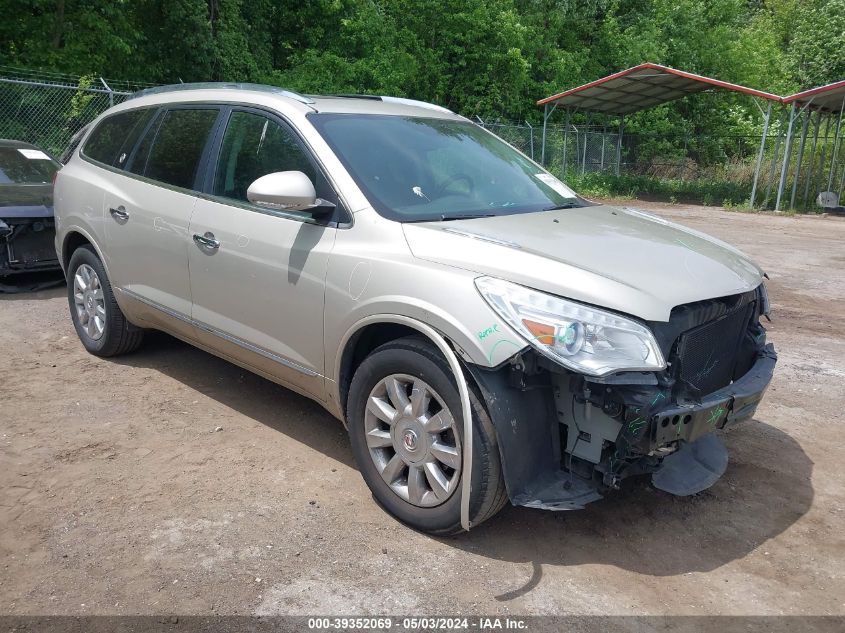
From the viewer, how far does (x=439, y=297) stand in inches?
122

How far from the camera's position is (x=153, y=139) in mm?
4941

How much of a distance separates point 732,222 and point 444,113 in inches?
591

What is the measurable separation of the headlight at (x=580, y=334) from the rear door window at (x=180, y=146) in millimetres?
2418

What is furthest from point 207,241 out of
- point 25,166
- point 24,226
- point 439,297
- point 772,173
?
point 772,173

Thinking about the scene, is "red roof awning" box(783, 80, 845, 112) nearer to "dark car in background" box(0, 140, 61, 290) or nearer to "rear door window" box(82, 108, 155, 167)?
"dark car in background" box(0, 140, 61, 290)

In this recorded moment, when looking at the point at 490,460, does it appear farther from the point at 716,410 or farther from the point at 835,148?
the point at 835,148

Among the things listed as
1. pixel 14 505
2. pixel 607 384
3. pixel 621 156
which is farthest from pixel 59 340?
pixel 621 156

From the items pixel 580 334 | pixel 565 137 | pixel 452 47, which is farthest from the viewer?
pixel 452 47

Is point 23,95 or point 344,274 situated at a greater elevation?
point 23,95

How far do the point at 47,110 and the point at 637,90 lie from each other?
17.1m

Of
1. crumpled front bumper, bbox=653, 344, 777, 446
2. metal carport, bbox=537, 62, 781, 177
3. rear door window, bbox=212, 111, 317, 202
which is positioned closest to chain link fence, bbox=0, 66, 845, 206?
metal carport, bbox=537, 62, 781, 177

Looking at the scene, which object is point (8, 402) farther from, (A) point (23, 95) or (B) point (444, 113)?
(A) point (23, 95)

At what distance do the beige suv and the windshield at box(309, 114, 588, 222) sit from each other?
0.5 inches

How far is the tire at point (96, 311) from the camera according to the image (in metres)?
5.34
